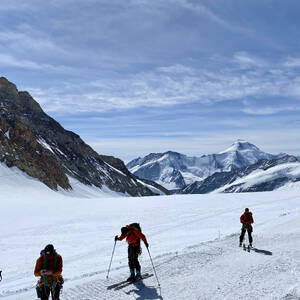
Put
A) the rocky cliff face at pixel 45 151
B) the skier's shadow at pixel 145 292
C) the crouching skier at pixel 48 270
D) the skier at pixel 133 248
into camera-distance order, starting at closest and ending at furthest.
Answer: the crouching skier at pixel 48 270
the skier's shadow at pixel 145 292
the skier at pixel 133 248
the rocky cliff face at pixel 45 151

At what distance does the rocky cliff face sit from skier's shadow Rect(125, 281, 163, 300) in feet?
286

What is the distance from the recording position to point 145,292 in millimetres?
9461

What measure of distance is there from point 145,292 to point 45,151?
113420mm

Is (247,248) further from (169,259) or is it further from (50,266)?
(50,266)

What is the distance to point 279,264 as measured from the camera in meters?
11.9

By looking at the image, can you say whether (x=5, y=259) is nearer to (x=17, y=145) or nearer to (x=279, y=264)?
(x=279, y=264)

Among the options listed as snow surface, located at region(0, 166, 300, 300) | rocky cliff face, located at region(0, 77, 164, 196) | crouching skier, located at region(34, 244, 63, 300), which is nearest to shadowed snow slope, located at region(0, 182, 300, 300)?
snow surface, located at region(0, 166, 300, 300)

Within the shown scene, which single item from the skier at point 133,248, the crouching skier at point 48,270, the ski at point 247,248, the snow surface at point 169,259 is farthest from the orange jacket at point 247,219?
the crouching skier at point 48,270

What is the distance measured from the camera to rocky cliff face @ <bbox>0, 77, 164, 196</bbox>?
9738 centimetres

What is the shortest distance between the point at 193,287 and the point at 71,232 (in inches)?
581

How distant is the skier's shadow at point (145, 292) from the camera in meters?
9.08

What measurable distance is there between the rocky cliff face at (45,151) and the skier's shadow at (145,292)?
87139mm

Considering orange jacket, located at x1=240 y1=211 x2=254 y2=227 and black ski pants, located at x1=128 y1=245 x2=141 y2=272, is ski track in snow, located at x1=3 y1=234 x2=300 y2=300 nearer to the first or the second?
black ski pants, located at x1=128 y1=245 x2=141 y2=272

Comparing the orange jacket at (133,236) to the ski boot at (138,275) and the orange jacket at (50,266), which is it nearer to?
the ski boot at (138,275)
